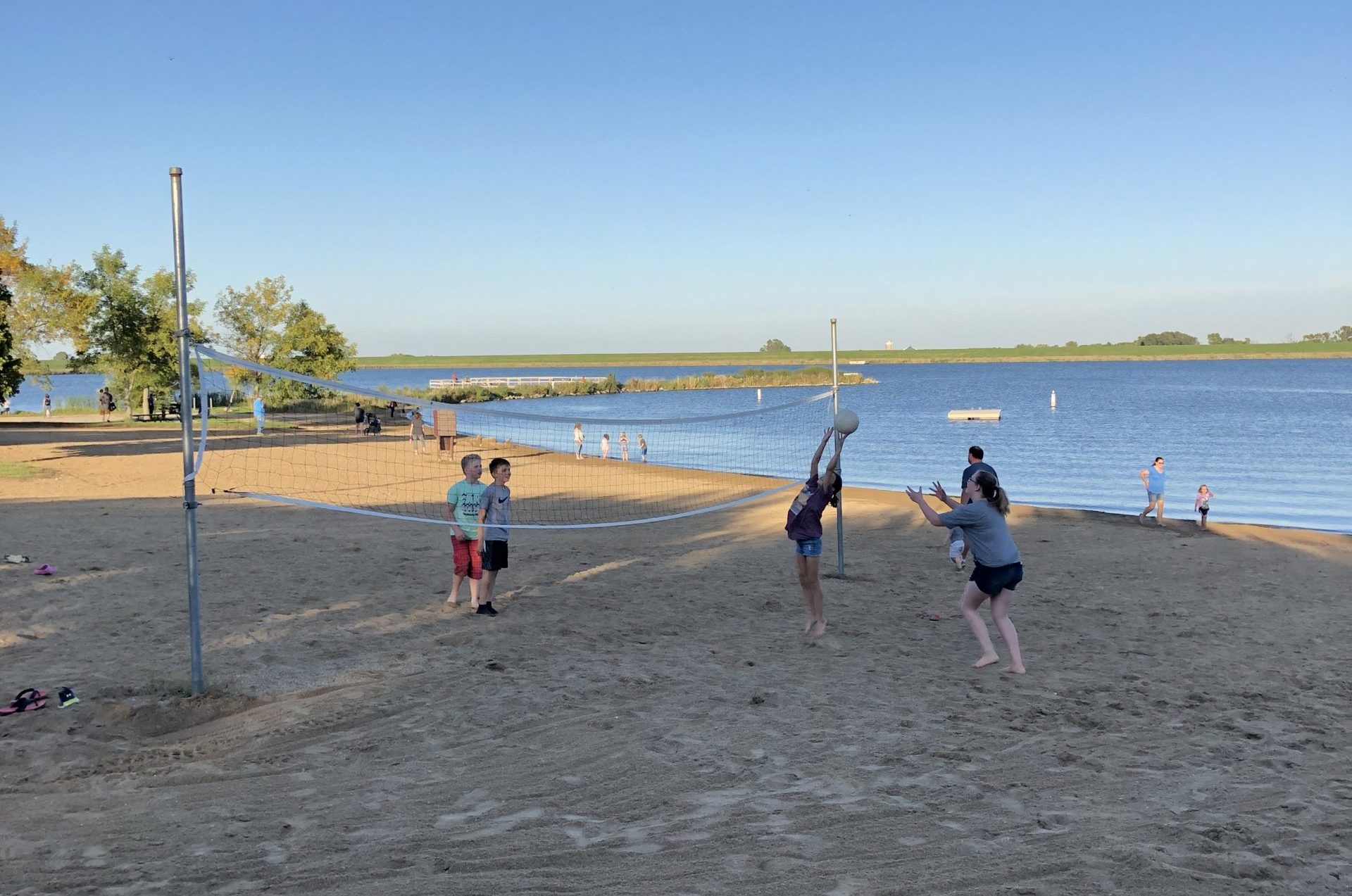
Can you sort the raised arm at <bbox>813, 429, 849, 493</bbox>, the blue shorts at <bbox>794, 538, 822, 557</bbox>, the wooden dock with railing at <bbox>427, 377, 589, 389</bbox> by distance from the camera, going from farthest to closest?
the wooden dock with railing at <bbox>427, 377, 589, 389</bbox> < the blue shorts at <bbox>794, 538, 822, 557</bbox> < the raised arm at <bbox>813, 429, 849, 493</bbox>

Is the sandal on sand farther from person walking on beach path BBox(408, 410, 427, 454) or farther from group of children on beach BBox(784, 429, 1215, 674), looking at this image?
person walking on beach path BBox(408, 410, 427, 454)

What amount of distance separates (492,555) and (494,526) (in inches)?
16.7

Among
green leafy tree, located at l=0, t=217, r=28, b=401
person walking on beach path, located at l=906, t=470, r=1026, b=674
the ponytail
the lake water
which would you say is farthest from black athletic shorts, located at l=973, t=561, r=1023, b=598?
green leafy tree, located at l=0, t=217, r=28, b=401

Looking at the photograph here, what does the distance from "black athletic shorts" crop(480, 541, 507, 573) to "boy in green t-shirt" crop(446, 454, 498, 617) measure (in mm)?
57

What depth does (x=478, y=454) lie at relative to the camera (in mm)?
14578

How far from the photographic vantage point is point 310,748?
5.38 m

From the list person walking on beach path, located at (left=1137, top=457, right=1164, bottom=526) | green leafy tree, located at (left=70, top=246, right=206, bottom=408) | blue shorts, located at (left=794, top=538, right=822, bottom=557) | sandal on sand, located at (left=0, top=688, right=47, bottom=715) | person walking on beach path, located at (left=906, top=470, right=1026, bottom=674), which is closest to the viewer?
sandal on sand, located at (left=0, top=688, right=47, bottom=715)

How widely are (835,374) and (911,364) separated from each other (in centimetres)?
17927

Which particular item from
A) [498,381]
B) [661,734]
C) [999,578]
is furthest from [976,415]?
[498,381]

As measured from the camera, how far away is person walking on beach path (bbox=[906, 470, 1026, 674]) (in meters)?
6.63

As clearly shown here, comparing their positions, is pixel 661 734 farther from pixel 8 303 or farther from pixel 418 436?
pixel 418 436

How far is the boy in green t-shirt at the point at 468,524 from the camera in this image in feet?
27.0

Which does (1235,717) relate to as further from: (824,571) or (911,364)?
(911,364)

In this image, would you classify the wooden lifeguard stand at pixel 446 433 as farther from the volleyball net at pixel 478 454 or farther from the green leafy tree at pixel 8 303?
the green leafy tree at pixel 8 303
